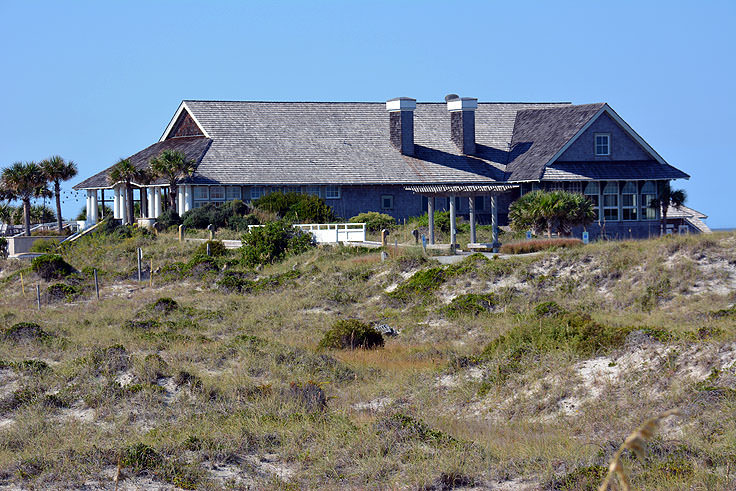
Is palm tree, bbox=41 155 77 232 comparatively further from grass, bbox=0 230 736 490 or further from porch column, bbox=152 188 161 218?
grass, bbox=0 230 736 490

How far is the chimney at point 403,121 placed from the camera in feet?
183

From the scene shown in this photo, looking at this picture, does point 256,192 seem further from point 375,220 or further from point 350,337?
point 350,337

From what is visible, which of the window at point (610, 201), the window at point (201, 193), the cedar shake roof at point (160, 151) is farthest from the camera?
the cedar shake roof at point (160, 151)

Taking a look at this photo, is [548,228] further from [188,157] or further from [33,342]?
[33,342]

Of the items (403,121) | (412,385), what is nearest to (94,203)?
(403,121)

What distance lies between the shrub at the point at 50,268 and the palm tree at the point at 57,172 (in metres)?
17.1

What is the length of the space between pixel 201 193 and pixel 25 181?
1390 centimetres

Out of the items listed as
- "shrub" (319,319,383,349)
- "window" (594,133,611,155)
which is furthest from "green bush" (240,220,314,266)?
"window" (594,133,611,155)

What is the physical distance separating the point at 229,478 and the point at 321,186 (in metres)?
41.3

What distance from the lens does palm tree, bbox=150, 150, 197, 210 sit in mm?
48812

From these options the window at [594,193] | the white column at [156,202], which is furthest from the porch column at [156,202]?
the window at [594,193]

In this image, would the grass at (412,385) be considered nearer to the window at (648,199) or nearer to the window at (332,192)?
the window at (648,199)

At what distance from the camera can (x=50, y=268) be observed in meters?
40.7

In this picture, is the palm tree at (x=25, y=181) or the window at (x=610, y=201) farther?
the palm tree at (x=25, y=181)
